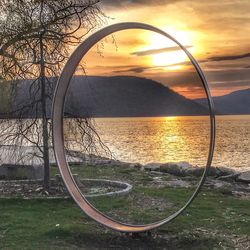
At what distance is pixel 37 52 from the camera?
12.3 meters

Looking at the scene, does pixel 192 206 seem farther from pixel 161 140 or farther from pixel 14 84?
pixel 161 140

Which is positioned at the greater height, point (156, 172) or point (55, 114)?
point (55, 114)

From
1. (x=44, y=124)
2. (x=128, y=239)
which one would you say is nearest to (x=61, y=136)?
(x=128, y=239)

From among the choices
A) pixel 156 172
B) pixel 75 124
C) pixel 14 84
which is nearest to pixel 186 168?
pixel 156 172

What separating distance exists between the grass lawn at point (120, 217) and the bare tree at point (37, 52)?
2.02 meters

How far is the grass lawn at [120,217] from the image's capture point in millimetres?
7844

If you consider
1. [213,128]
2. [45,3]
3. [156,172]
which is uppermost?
[45,3]

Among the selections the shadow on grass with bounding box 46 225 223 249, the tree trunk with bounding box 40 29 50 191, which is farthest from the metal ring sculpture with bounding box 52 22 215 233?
the tree trunk with bounding box 40 29 50 191

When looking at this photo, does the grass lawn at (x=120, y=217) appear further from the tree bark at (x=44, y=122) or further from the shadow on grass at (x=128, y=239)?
the tree bark at (x=44, y=122)

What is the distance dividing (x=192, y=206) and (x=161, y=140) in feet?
28.5

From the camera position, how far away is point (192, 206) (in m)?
10.6

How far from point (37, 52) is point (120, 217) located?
4.84 m

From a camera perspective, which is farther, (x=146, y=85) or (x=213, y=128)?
(x=146, y=85)

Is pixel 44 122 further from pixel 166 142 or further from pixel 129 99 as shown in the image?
pixel 166 142
